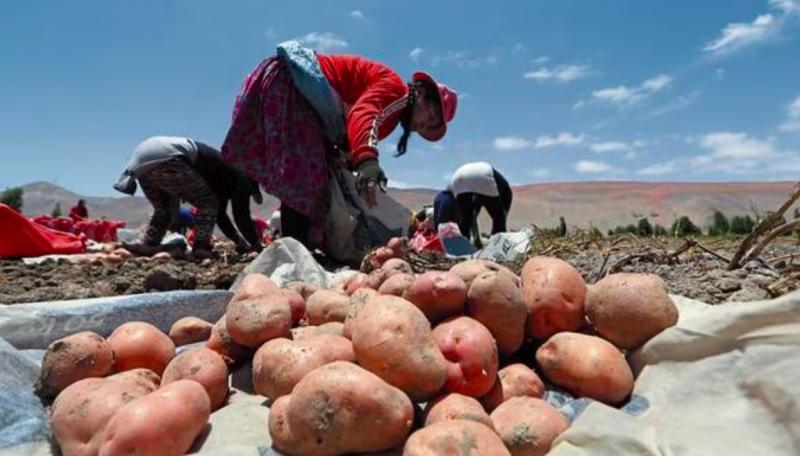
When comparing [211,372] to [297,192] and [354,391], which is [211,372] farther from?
[297,192]

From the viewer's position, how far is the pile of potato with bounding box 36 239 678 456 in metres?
1.01

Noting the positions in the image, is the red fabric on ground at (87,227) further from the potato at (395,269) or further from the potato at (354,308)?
the potato at (354,308)

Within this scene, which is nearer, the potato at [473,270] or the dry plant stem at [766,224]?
the potato at [473,270]

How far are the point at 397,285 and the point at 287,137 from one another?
2393 millimetres

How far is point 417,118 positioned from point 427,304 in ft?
9.10

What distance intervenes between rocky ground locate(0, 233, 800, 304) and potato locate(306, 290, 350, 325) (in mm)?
1005

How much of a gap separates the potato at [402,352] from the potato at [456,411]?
4 centimetres

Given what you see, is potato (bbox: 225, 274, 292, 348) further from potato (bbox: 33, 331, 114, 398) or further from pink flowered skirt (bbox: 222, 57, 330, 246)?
pink flowered skirt (bbox: 222, 57, 330, 246)

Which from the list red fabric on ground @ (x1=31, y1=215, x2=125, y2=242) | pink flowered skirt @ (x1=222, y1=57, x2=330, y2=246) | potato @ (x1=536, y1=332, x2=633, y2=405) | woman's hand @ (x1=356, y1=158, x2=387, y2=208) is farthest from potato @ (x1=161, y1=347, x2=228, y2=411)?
red fabric on ground @ (x1=31, y1=215, x2=125, y2=242)

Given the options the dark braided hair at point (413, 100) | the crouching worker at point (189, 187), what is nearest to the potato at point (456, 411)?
the dark braided hair at point (413, 100)

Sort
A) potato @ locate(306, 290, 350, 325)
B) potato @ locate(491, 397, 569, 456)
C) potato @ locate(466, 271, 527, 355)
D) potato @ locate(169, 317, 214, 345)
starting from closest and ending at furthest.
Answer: potato @ locate(491, 397, 569, 456), potato @ locate(466, 271, 527, 355), potato @ locate(306, 290, 350, 325), potato @ locate(169, 317, 214, 345)

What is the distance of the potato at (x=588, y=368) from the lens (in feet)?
4.04

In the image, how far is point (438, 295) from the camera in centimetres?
131

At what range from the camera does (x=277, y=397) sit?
3.99 ft
